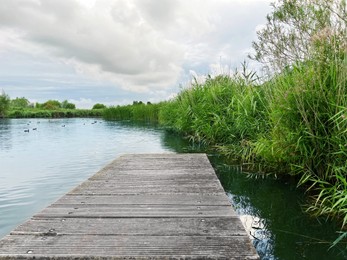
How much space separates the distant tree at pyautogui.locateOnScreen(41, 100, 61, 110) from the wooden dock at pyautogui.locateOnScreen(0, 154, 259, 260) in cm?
6612

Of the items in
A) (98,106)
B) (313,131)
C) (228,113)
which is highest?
(98,106)

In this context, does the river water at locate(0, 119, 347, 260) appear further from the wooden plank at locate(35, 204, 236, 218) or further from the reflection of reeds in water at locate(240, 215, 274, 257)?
the wooden plank at locate(35, 204, 236, 218)

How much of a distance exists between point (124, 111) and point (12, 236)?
120 ft

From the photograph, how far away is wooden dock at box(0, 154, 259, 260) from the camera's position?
5.81 feet

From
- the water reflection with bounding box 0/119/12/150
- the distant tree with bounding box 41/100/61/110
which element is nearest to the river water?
the water reflection with bounding box 0/119/12/150

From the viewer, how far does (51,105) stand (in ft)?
218

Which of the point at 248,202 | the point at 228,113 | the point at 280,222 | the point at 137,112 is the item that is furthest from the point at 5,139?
the point at 137,112

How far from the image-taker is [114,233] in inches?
79.9

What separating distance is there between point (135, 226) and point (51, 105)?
68.9m

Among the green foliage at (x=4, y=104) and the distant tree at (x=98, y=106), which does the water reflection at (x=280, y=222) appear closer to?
the green foliage at (x=4, y=104)

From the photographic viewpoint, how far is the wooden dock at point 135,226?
1771mm

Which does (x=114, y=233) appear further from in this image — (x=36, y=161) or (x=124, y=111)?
(x=124, y=111)

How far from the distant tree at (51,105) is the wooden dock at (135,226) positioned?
6612 centimetres

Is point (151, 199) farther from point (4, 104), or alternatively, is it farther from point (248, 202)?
point (4, 104)
